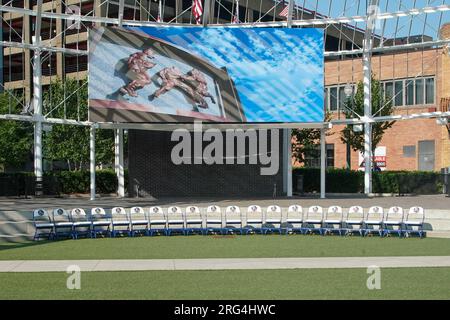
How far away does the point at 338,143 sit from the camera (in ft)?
163

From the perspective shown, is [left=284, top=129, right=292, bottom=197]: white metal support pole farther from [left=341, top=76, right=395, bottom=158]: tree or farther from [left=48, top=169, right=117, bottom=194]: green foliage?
[left=48, top=169, right=117, bottom=194]: green foliage

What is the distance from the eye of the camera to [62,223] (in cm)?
2002

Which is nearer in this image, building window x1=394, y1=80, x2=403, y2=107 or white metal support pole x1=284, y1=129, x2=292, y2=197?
white metal support pole x1=284, y1=129, x2=292, y2=197

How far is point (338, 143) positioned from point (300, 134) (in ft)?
30.3

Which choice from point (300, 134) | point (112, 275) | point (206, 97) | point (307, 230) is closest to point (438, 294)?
point (112, 275)

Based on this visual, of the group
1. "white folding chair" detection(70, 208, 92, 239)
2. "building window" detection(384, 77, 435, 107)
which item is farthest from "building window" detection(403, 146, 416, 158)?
"white folding chair" detection(70, 208, 92, 239)

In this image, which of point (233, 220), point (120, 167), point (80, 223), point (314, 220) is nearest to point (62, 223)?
point (80, 223)

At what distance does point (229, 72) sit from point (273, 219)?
33.1ft

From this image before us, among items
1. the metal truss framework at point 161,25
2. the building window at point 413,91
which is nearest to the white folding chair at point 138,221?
the metal truss framework at point 161,25

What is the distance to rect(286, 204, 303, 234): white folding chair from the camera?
2097cm

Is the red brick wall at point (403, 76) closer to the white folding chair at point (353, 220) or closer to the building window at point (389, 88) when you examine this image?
the building window at point (389, 88)

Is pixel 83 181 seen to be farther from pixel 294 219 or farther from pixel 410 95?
pixel 410 95

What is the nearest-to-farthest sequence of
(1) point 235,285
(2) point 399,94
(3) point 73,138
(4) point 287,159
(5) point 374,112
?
(1) point 235,285 → (4) point 287,159 → (5) point 374,112 → (3) point 73,138 → (2) point 399,94
